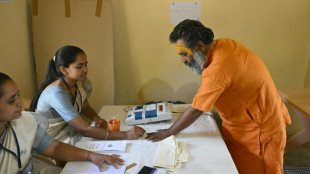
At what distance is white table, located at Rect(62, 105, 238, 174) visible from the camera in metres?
1.20

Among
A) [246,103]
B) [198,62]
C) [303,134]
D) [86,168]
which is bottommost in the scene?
[303,134]

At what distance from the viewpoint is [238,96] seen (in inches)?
57.0

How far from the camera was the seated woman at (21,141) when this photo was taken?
1.05 meters

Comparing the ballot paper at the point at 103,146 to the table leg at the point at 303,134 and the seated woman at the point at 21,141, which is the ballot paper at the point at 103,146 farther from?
the table leg at the point at 303,134

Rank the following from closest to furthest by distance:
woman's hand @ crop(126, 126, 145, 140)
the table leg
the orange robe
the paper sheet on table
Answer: the paper sheet on table, the orange robe, woman's hand @ crop(126, 126, 145, 140), the table leg

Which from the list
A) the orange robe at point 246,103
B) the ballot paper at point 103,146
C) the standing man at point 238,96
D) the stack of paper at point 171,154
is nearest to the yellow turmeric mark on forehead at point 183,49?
the standing man at point 238,96

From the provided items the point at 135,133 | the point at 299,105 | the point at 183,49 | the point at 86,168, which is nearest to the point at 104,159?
the point at 86,168

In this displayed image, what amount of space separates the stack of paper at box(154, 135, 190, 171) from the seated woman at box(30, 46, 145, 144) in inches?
8.1

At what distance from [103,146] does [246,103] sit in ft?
2.90

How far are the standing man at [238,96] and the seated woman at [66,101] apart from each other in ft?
1.18

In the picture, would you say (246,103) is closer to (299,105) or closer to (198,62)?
(198,62)

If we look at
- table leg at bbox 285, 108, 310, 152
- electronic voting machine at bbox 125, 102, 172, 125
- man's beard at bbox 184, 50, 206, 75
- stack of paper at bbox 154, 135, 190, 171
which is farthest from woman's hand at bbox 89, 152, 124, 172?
table leg at bbox 285, 108, 310, 152

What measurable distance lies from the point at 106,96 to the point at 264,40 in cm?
163

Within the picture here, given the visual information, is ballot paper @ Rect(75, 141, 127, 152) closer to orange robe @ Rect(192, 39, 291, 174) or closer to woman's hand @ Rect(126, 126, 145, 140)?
woman's hand @ Rect(126, 126, 145, 140)
